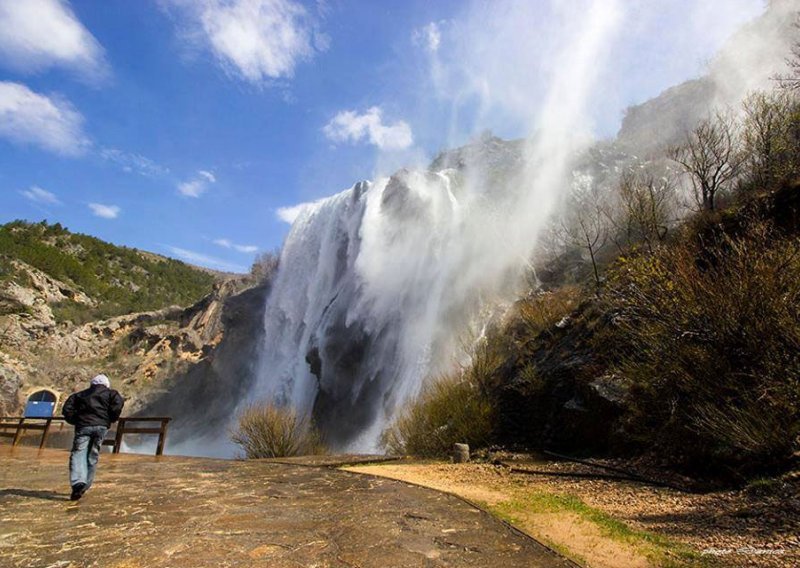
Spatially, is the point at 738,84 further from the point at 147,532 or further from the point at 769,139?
the point at 147,532

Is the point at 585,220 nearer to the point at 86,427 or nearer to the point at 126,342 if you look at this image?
the point at 86,427

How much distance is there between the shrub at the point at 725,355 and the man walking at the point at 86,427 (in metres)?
8.17

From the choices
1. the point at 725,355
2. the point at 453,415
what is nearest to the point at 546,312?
the point at 453,415

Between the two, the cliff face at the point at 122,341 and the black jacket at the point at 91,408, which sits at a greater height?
the cliff face at the point at 122,341

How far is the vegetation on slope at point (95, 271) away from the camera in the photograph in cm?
5575

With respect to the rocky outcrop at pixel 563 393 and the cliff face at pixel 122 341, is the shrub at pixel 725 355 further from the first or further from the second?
the cliff face at pixel 122 341

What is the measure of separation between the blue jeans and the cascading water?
53.9 feet

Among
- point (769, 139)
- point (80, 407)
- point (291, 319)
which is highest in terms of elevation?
point (769, 139)

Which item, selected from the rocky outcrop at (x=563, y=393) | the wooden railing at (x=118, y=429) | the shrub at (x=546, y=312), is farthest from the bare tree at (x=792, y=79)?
the wooden railing at (x=118, y=429)

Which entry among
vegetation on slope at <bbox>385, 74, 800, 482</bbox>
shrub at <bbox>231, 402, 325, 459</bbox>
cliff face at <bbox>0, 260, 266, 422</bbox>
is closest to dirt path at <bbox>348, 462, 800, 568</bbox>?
vegetation on slope at <bbox>385, 74, 800, 482</bbox>

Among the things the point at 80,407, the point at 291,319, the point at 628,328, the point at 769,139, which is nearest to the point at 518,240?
the point at 769,139

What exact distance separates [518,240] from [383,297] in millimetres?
9929

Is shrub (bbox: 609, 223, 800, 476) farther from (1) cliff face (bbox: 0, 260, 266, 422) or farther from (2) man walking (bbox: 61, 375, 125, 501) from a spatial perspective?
(1) cliff face (bbox: 0, 260, 266, 422)

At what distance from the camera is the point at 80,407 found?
6.18 meters
